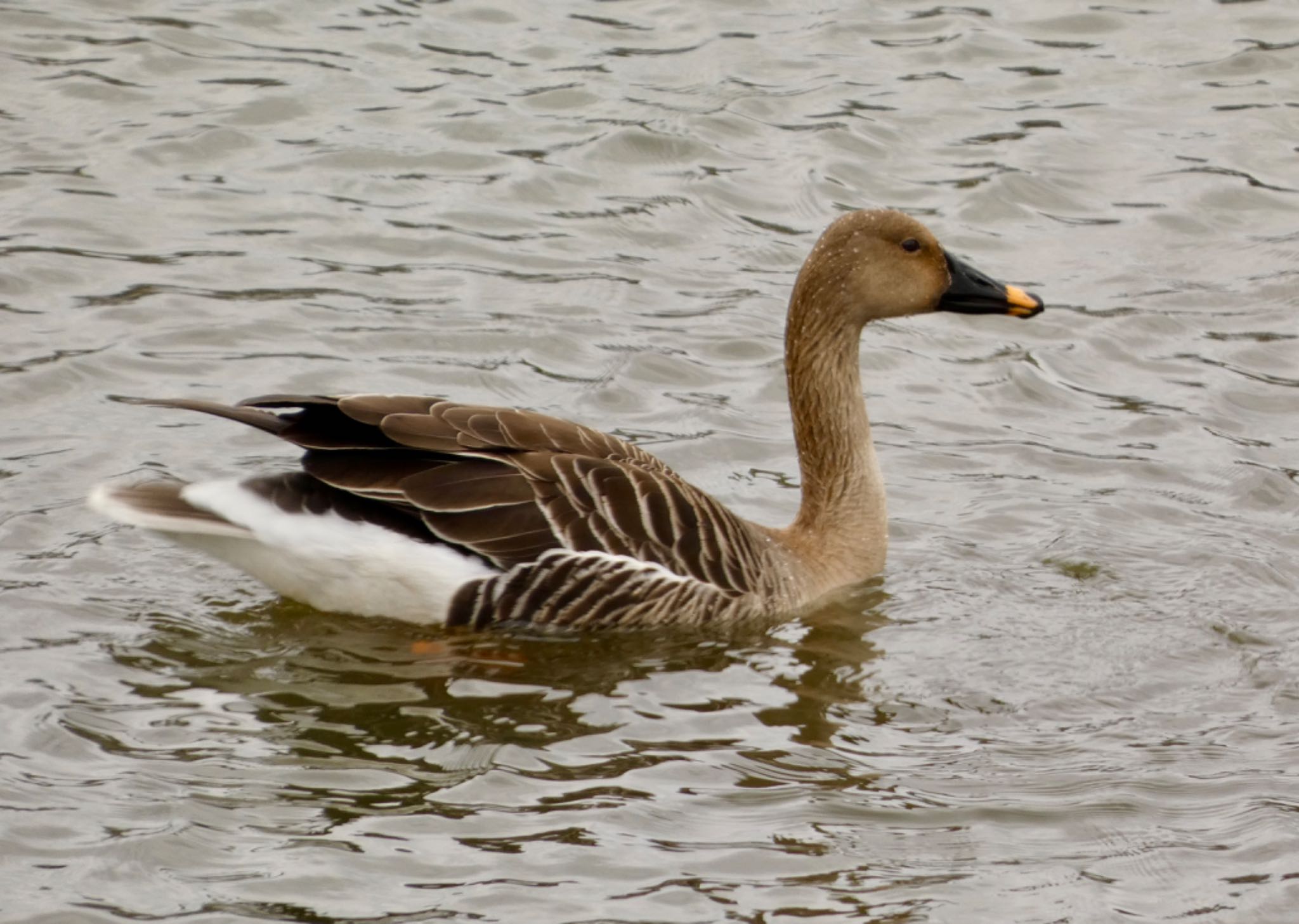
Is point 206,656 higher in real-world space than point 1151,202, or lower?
lower

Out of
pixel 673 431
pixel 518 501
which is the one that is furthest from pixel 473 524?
pixel 673 431

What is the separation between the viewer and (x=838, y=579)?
8.92m

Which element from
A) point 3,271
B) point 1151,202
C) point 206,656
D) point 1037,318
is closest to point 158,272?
point 3,271

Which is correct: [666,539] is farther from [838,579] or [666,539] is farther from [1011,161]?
[1011,161]

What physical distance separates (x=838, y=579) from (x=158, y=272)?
462 cm

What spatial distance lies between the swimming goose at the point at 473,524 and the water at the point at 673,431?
0.20 meters

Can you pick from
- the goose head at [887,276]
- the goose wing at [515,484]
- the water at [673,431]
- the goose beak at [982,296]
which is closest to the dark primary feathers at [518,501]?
the goose wing at [515,484]

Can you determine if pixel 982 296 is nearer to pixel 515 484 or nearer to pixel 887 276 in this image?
pixel 887 276

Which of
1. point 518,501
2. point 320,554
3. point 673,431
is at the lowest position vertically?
point 673,431

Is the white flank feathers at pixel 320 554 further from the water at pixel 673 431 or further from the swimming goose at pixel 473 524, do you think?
the water at pixel 673 431

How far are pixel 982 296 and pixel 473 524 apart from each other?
8.85 feet

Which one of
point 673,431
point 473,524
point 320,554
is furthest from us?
point 673,431

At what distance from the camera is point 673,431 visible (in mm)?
10195

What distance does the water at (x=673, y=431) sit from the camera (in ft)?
21.5
